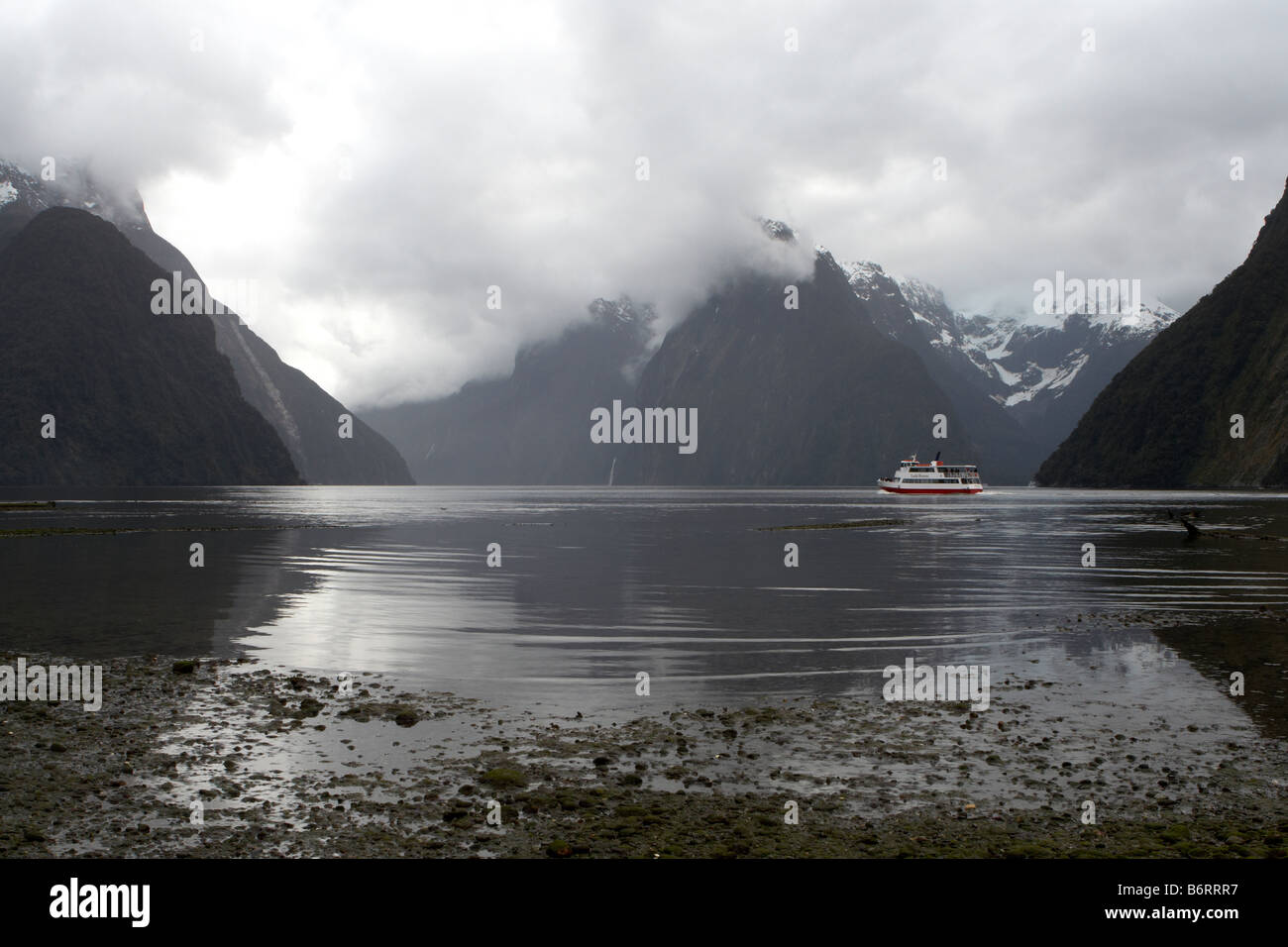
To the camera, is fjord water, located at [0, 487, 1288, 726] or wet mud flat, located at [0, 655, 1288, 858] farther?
fjord water, located at [0, 487, 1288, 726]

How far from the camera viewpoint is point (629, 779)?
1341 centimetres

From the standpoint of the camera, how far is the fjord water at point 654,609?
22281mm

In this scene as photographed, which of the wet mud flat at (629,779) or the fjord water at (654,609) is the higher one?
the wet mud flat at (629,779)

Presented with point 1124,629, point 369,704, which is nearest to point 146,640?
point 369,704

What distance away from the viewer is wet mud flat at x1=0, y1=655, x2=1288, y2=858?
35.6ft

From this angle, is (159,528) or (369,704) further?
(159,528)

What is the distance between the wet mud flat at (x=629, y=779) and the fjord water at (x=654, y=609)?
2.53 m

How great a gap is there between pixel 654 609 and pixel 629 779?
20.5 m

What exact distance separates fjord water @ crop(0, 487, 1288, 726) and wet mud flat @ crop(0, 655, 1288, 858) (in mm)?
2528

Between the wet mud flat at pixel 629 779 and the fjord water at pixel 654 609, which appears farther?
the fjord water at pixel 654 609

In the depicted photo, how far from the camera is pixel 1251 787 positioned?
508 inches

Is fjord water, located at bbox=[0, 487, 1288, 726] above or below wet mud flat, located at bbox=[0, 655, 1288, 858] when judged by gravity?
below
